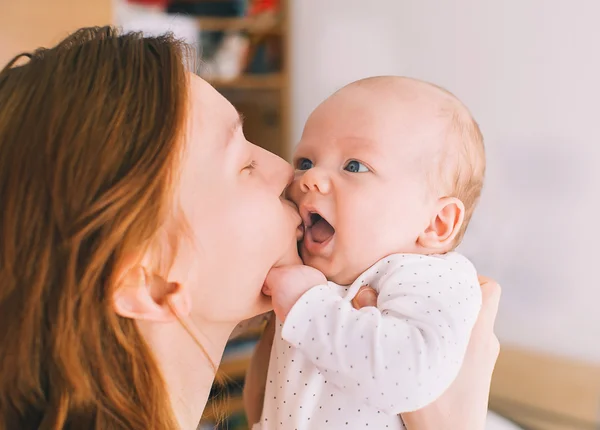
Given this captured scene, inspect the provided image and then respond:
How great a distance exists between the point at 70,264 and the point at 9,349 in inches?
5.4

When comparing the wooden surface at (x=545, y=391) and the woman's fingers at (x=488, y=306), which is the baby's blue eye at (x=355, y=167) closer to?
the woman's fingers at (x=488, y=306)

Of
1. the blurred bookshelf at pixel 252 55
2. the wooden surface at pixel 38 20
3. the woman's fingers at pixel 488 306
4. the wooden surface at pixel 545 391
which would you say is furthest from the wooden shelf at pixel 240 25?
the woman's fingers at pixel 488 306

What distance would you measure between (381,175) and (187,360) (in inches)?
15.0

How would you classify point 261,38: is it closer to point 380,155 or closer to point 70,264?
point 380,155

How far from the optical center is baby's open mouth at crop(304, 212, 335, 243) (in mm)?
897

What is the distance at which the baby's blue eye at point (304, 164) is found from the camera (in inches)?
37.6

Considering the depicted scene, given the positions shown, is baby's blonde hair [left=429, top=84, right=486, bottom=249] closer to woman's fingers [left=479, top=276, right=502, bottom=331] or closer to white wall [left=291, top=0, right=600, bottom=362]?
woman's fingers [left=479, top=276, right=502, bottom=331]

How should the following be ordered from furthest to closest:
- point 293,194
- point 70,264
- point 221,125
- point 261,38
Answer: point 261,38, point 293,194, point 221,125, point 70,264

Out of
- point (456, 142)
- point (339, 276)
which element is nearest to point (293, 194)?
point (339, 276)

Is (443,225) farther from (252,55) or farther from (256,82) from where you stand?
(252,55)

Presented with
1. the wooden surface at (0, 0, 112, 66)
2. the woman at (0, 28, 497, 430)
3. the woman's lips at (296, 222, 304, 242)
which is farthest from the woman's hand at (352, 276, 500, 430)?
the wooden surface at (0, 0, 112, 66)

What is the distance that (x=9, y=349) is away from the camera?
71cm

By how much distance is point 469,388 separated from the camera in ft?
3.05

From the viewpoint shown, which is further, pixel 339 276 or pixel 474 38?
pixel 474 38
